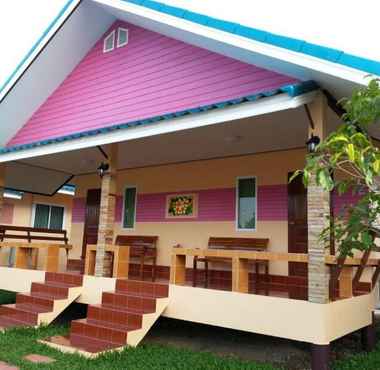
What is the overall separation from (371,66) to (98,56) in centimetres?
638

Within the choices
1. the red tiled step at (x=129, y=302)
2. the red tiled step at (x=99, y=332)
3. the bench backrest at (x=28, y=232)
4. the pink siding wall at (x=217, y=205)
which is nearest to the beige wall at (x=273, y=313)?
the red tiled step at (x=129, y=302)

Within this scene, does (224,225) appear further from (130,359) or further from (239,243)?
(130,359)

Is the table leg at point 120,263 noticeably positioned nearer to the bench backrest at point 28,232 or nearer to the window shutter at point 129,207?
the window shutter at point 129,207

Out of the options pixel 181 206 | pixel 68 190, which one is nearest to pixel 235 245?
pixel 181 206

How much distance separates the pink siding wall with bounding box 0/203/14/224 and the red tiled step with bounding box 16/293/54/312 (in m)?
7.76

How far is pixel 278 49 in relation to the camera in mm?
5516

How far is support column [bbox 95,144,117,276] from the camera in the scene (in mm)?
7434

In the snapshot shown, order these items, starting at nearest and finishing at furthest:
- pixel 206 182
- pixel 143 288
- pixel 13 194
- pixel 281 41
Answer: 1. pixel 281 41
2. pixel 143 288
3. pixel 206 182
4. pixel 13 194

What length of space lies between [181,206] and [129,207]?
1795 millimetres

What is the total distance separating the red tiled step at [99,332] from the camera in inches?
221

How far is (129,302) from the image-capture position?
21.0ft

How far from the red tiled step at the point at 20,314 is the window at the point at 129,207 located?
4129mm

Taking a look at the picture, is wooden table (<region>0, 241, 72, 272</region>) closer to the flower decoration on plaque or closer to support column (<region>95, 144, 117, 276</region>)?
support column (<region>95, 144, 117, 276</region>)

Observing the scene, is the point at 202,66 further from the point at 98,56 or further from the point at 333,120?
the point at 98,56
